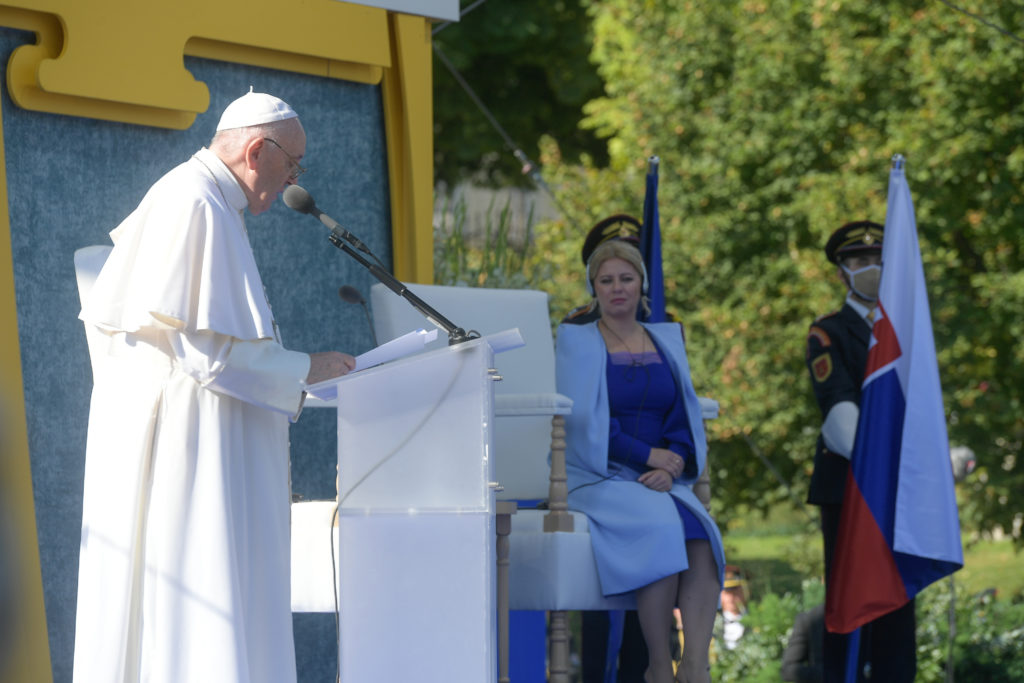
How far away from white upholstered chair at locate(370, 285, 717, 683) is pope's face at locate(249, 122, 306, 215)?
1332mm

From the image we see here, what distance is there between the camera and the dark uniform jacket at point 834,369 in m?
5.81

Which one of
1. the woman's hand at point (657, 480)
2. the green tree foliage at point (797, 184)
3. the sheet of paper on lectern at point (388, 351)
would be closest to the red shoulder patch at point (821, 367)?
the woman's hand at point (657, 480)

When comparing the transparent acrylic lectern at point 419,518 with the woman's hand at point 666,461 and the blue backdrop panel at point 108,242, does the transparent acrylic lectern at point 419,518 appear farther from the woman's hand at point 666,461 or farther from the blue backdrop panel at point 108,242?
the woman's hand at point 666,461

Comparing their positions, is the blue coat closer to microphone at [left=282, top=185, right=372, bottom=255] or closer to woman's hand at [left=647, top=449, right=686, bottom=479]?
woman's hand at [left=647, top=449, right=686, bottom=479]

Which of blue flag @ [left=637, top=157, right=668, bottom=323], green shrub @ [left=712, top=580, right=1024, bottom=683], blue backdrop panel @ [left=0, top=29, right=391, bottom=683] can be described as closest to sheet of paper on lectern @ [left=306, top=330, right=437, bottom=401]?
blue backdrop panel @ [left=0, top=29, right=391, bottom=683]

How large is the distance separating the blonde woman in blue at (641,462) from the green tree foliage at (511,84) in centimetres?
883

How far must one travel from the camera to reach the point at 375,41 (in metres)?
5.68

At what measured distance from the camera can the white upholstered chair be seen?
4.73 m

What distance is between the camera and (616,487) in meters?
4.95

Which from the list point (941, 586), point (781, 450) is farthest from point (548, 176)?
point (941, 586)

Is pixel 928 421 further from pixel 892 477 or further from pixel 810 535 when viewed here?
pixel 810 535

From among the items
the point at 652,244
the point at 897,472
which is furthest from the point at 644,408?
the point at 652,244

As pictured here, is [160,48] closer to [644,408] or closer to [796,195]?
[644,408]

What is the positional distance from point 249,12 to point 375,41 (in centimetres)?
66
